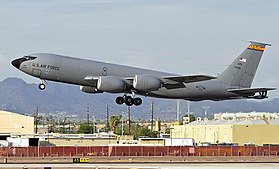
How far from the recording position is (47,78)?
265ft

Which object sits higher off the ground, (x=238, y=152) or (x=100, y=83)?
(x=100, y=83)

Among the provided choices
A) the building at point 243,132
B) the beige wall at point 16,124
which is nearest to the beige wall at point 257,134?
the building at point 243,132

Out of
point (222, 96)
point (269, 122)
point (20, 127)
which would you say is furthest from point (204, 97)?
point (20, 127)

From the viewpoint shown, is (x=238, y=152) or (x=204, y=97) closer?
(x=204, y=97)

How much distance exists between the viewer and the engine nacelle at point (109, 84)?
266 feet

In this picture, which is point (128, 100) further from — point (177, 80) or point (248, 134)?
point (248, 134)

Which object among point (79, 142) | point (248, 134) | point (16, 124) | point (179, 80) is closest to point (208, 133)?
point (248, 134)

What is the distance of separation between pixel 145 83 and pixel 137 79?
969 mm

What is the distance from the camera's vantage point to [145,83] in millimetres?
82938

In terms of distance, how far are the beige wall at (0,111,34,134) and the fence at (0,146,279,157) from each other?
48.2 metres

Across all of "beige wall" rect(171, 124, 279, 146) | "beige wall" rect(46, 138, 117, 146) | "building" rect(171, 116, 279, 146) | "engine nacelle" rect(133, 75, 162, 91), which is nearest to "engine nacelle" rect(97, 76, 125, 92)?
"engine nacelle" rect(133, 75, 162, 91)

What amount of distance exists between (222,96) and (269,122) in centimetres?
6593

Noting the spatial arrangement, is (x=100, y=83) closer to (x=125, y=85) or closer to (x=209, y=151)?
(x=125, y=85)

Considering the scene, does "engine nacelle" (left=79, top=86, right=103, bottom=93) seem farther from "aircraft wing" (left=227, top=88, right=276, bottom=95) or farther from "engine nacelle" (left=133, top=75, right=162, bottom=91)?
"aircraft wing" (left=227, top=88, right=276, bottom=95)
